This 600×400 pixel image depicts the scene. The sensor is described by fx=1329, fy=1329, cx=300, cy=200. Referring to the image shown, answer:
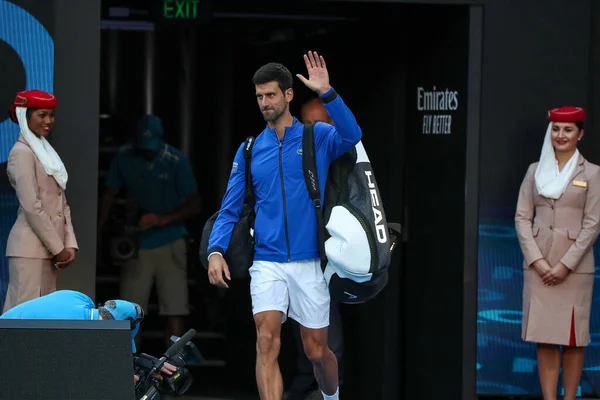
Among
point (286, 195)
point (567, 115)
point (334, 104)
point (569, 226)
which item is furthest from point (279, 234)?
point (567, 115)

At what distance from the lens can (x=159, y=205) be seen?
1000 cm

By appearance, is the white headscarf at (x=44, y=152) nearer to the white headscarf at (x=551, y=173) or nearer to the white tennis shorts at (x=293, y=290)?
the white tennis shorts at (x=293, y=290)

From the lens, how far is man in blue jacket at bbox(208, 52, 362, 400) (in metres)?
6.88

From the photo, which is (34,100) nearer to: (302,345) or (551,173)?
(302,345)

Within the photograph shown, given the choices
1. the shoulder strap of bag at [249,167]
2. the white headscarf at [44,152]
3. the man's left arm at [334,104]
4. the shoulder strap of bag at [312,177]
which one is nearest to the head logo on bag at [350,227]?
the shoulder strap of bag at [312,177]

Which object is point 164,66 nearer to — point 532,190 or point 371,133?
point 371,133

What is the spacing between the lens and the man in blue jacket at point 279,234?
22.6 feet

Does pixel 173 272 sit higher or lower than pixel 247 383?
higher

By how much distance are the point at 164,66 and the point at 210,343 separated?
219 centimetres

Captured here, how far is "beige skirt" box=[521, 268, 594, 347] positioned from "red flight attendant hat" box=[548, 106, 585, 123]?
0.93 m

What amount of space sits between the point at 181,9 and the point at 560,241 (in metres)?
3.35

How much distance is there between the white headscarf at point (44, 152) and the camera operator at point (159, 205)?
2.29 m

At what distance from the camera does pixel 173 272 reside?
995 centimetres

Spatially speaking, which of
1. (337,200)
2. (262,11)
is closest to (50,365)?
(337,200)
